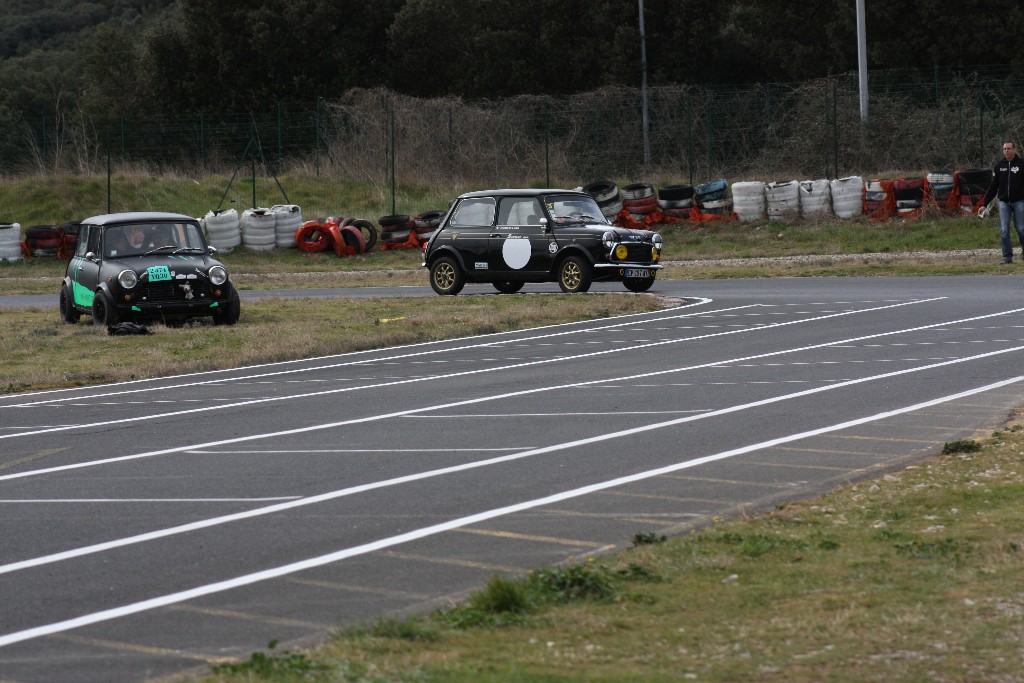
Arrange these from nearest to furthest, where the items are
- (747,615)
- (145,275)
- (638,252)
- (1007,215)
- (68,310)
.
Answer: (747,615) < (145,275) < (68,310) < (638,252) < (1007,215)

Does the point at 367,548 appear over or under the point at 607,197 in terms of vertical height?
under

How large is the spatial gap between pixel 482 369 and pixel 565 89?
139 ft

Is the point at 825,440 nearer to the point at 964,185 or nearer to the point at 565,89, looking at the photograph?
the point at 964,185

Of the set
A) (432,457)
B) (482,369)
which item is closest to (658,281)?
(482,369)

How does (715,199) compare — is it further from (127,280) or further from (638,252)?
(127,280)

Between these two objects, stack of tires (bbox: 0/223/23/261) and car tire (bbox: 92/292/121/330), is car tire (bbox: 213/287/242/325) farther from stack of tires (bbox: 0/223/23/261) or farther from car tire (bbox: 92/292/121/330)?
stack of tires (bbox: 0/223/23/261)

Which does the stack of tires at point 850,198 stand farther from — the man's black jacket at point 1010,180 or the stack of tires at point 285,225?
the stack of tires at point 285,225

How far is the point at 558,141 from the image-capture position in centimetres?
4181

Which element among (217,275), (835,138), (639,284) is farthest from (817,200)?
(217,275)

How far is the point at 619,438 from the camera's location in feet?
33.4

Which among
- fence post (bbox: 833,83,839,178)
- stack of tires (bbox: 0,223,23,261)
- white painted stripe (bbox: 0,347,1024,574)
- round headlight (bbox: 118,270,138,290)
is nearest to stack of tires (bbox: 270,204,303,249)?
stack of tires (bbox: 0,223,23,261)

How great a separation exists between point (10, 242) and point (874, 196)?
21.0 m

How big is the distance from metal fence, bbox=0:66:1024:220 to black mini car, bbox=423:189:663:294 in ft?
53.5

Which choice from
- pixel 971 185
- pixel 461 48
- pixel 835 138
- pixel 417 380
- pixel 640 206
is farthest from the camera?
pixel 461 48
